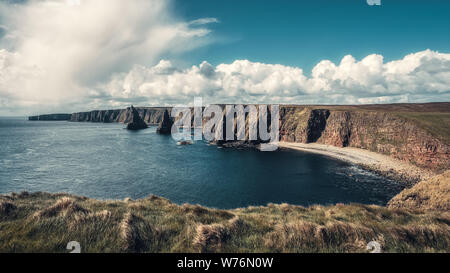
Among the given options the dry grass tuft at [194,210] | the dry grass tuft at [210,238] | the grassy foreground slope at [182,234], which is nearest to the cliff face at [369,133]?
the grassy foreground slope at [182,234]

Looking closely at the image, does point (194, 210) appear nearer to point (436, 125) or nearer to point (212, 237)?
point (212, 237)

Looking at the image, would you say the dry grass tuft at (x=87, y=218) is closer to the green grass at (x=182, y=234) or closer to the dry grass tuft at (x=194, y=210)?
the green grass at (x=182, y=234)

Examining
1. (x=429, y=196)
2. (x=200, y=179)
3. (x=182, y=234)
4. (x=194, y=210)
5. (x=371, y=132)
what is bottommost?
(x=200, y=179)

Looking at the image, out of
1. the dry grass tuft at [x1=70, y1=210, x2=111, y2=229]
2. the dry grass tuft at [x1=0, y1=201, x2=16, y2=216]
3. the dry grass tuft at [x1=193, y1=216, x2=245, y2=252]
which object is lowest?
the dry grass tuft at [x1=193, y1=216, x2=245, y2=252]

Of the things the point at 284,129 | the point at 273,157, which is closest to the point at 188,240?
the point at 273,157

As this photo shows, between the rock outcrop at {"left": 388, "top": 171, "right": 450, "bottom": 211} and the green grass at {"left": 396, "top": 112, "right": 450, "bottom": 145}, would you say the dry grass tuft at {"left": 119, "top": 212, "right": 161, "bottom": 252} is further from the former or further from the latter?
the green grass at {"left": 396, "top": 112, "right": 450, "bottom": 145}

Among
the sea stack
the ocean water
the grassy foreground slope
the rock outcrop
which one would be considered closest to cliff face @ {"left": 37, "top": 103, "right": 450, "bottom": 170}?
the ocean water

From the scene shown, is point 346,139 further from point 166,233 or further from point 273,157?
point 166,233

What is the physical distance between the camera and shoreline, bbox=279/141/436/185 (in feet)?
201

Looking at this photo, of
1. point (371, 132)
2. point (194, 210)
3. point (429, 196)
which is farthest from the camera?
point (371, 132)

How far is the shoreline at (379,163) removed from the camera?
61.3 m

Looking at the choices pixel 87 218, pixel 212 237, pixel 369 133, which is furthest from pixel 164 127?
pixel 212 237

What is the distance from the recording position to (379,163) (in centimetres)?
7625
